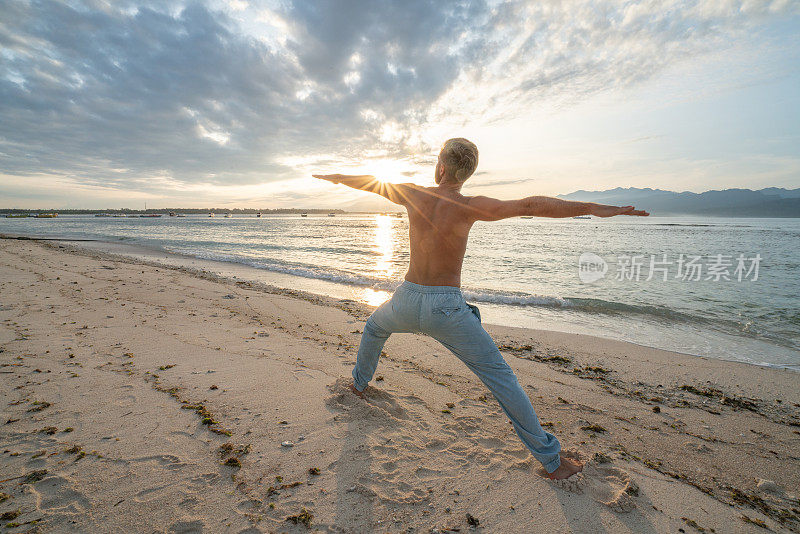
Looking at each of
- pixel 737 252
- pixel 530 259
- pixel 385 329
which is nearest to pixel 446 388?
pixel 385 329

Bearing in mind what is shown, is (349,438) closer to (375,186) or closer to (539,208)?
(375,186)

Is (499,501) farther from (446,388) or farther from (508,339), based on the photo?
(508,339)

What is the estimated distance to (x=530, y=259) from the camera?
1962 cm

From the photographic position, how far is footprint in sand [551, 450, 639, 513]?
2.45m

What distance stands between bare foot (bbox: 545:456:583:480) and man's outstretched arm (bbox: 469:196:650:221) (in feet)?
6.35

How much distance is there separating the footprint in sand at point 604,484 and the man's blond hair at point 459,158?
2475 millimetres

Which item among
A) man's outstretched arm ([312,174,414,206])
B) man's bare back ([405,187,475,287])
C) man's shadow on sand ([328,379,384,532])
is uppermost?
man's outstretched arm ([312,174,414,206])

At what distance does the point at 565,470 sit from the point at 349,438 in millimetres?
1748

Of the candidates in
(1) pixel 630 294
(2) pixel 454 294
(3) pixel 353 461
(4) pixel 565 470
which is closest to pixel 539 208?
(2) pixel 454 294

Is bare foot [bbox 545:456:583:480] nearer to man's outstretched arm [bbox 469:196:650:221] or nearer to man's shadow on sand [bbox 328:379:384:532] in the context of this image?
man's shadow on sand [bbox 328:379:384:532]

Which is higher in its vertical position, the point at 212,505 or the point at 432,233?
the point at 432,233

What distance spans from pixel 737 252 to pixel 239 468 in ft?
112

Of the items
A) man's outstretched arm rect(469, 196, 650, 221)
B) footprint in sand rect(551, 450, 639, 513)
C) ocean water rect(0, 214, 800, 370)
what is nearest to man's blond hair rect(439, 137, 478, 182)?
man's outstretched arm rect(469, 196, 650, 221)

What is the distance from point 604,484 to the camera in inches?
104
